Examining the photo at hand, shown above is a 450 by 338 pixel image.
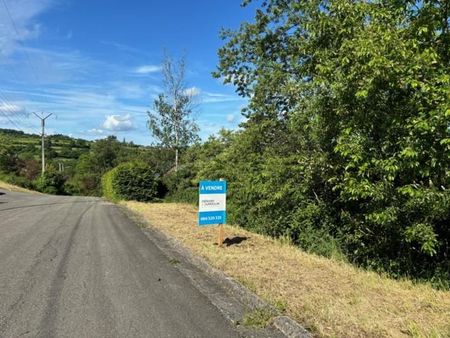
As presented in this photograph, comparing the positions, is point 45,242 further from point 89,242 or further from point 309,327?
point 309,327

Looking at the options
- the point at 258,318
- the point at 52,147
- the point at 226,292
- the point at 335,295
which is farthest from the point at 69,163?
the point at 258,318

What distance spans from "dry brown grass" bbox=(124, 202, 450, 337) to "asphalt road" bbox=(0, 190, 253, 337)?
915mm

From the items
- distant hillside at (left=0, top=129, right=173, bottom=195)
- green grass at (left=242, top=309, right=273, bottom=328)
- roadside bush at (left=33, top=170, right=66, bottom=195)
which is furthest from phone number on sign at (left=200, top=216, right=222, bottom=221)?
roadside bush at (left=33, top=170, right=66, bottom=195)

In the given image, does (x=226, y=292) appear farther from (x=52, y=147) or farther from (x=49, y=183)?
(x=52, y=147)

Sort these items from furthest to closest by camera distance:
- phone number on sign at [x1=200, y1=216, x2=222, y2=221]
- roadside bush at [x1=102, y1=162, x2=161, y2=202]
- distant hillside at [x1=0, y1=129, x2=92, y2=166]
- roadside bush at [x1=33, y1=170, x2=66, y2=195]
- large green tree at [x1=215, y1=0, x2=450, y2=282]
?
distant hillside at [x1=0, y1=129, x2=92, y2=166]
roadside bush at [x1=33, y1=170, x2=66, y2=195]
roadside bush at [x1=102, y1=162, x2=161, y2=202]
phone number on sign at [x1=200, y1=216, x2=222, y2=221]
large green tree at [x1=215, y1=0, x2=450, y2=282]

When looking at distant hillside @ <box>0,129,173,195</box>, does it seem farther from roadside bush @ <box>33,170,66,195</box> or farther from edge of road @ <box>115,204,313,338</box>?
edge of road @ <box>115,204,313,338</box>

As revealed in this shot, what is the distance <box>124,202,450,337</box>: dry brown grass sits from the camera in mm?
4625

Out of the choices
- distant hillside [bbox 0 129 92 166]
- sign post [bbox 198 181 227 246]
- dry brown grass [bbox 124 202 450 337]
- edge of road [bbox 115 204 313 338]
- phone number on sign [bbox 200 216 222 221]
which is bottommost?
edge of road [bbox 115 204 313 338]

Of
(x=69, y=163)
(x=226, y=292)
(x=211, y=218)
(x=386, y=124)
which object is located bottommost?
(x=226, y=292)

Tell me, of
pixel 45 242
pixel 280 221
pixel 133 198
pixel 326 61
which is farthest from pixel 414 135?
pixel 133 198

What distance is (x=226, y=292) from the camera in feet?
21.2

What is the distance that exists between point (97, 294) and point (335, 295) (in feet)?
11.1

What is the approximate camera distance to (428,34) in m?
7.00

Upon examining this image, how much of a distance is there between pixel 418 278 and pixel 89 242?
773cm
